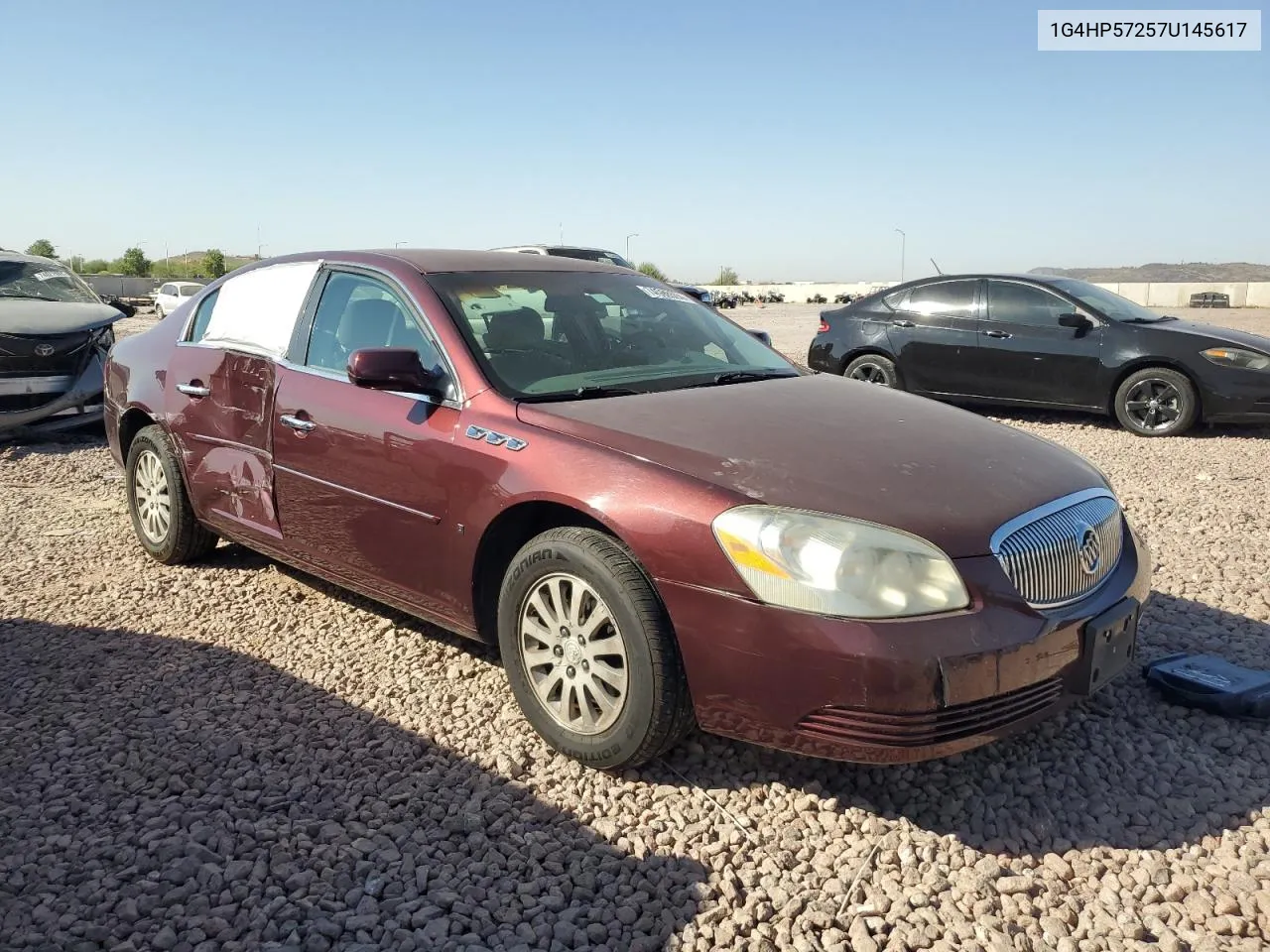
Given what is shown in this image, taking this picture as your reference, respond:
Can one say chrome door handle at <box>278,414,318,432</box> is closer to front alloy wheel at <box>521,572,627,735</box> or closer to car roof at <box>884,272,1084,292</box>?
front alloy wheel at <box>521,572,627,735</box>

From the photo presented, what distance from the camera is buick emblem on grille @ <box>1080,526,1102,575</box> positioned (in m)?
3.08

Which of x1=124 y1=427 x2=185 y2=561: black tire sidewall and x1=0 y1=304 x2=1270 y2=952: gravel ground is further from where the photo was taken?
x1=124 y1=427 x2=185 y2=561: black tire sidewall

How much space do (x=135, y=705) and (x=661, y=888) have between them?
85.3 inches

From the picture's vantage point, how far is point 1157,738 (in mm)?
3404

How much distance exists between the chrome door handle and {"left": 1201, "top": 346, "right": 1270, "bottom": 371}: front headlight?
801cm

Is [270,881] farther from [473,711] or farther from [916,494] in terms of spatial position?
[916,494]

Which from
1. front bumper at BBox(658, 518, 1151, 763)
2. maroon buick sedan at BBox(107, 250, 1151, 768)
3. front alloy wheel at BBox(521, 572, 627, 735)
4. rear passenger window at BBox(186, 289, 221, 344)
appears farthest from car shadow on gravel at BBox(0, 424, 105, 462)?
front bumper at BBox(658, 518, 1151, 763)

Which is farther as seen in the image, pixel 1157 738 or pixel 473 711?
pixel 473 711

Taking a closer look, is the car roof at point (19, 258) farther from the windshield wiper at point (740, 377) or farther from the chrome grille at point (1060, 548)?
the chrome grille at point (1060, 548)

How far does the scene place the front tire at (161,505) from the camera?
5055 millimetres

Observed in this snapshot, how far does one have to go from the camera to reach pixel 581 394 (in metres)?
3.60

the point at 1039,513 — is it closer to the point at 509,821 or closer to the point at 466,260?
the point at 509,821

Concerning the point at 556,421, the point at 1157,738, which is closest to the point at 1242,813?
the point at 1157,738

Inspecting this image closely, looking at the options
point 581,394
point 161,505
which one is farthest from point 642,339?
point 161,505
